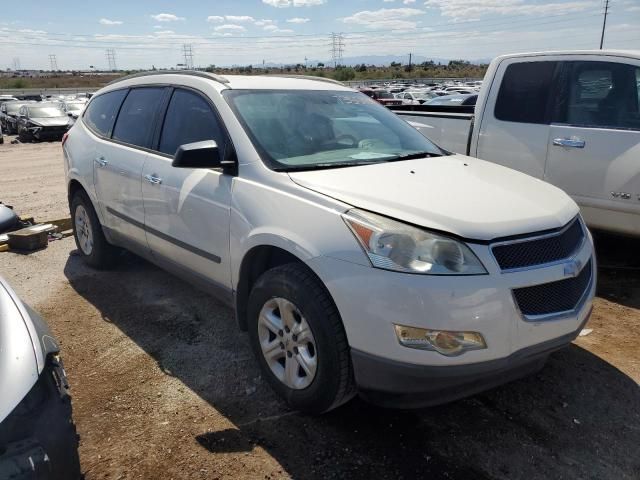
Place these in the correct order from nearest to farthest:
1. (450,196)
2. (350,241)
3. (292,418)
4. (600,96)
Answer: (350,241), (450,196), (292,418), (600,96)

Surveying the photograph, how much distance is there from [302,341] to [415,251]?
0.80 meters

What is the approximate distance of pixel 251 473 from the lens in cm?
255

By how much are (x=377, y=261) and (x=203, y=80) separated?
2104 millimetres

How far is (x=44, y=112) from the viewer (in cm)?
2195

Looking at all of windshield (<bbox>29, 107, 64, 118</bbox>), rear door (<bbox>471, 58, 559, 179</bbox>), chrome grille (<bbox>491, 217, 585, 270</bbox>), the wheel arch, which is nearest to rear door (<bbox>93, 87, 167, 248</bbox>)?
the wheel arch

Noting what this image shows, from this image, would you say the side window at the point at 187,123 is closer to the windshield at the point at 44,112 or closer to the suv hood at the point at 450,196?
the suv hood at the point at 450,196

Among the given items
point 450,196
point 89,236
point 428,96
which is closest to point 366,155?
point 450,196

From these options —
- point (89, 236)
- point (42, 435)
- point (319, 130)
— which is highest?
point (319, 130)

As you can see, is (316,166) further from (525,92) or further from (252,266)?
(525,92)

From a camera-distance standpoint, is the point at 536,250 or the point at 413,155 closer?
the point at 536,250

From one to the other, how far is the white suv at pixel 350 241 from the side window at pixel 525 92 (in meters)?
1.78

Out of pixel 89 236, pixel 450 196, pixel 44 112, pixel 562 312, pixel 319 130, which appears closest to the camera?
pixel 562 312

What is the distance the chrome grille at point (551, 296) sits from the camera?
2480 millimetres

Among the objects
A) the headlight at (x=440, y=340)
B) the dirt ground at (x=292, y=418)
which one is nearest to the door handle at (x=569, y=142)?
the dirt ground at (x=292, y=418)
